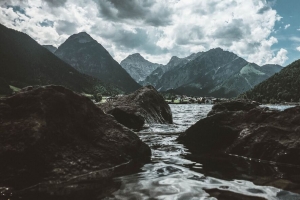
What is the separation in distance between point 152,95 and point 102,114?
697 inches

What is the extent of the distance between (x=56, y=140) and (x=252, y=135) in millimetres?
7594

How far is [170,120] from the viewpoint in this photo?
28.0m

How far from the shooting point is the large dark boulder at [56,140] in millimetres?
6184

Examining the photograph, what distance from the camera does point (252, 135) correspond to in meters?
10.1

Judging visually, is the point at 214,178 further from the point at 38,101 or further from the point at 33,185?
the point at 38,101

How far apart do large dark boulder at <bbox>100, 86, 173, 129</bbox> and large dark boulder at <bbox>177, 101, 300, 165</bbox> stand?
8928 mm

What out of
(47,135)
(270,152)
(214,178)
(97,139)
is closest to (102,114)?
(97,139)

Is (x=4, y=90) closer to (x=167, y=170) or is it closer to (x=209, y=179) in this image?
(x=167, y=170)

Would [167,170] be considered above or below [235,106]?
below

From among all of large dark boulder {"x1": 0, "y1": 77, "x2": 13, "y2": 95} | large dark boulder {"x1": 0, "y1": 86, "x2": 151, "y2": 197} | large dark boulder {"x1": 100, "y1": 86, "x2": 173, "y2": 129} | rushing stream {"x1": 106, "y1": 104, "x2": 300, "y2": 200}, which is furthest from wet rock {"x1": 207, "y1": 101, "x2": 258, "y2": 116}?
large dark boulder {"x1": 0, "y1": 77, "x2": 13, "y2": 95}

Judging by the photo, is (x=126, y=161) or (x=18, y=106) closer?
(x=18, y=106)

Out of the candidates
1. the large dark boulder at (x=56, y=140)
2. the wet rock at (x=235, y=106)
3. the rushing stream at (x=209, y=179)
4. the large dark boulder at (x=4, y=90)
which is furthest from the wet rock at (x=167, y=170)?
the large dark boulder at (x=4, y=90)

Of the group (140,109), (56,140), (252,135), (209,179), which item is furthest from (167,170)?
(140,109)

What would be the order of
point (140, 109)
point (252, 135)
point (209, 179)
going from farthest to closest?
1. point (140, 109)
2. point (252, 135)
3. point (209, 179)
